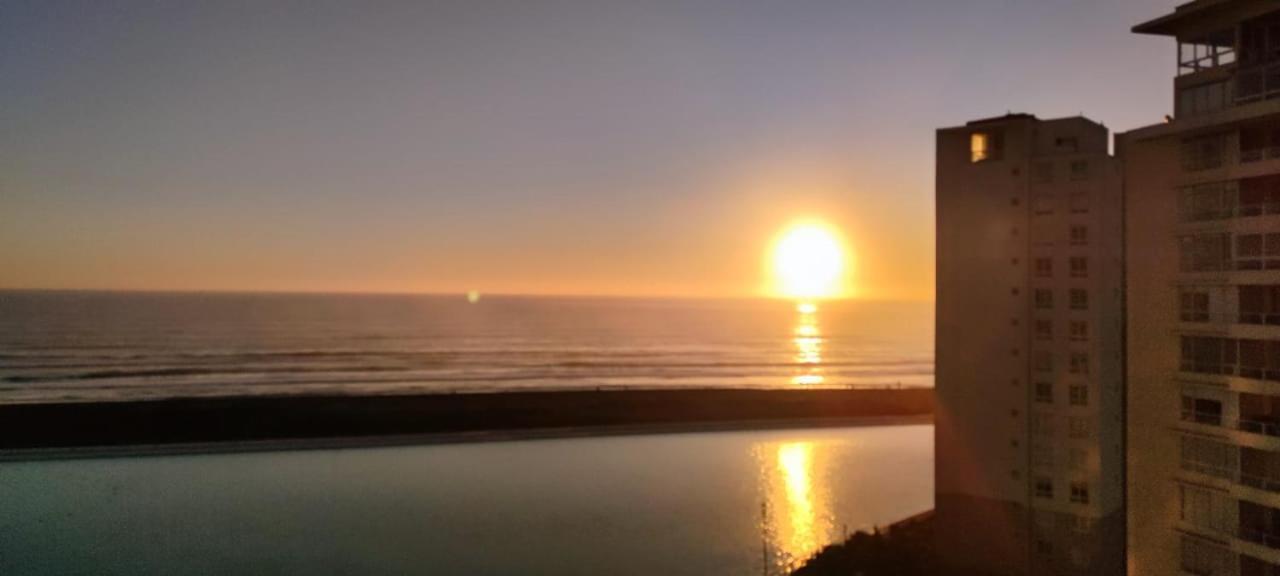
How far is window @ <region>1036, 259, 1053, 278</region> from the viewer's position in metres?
14.9

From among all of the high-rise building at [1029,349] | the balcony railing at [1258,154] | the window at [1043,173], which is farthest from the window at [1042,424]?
the balcony railing at [1258,154]

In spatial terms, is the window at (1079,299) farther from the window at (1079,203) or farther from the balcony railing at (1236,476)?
the balcony railing at (1236,476)

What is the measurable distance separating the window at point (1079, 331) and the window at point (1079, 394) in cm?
80

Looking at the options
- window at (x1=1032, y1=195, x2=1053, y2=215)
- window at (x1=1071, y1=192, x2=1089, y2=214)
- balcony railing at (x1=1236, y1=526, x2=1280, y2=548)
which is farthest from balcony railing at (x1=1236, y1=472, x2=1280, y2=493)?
window at (x1=1032, y1=195, x2=1053, y2=215)

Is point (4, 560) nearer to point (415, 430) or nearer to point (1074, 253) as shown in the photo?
point (415, 430)

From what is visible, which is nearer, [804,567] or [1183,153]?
[1183,153]

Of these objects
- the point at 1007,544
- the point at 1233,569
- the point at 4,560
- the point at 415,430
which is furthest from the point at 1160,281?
the point at 415,430

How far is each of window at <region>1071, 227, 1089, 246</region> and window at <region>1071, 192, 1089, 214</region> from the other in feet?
0.98

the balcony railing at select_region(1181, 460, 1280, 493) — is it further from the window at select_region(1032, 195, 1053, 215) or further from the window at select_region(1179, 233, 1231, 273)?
the window at select_region(1032, 195, 1053, 215)

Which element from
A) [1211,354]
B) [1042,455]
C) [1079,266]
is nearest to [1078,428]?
[1042,455]

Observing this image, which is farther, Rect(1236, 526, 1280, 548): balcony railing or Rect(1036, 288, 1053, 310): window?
Rect(1036, 288, 1053, 310): window

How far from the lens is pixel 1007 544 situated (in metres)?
15.1

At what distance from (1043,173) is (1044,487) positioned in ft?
18.3

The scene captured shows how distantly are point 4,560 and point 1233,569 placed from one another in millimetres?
19652
